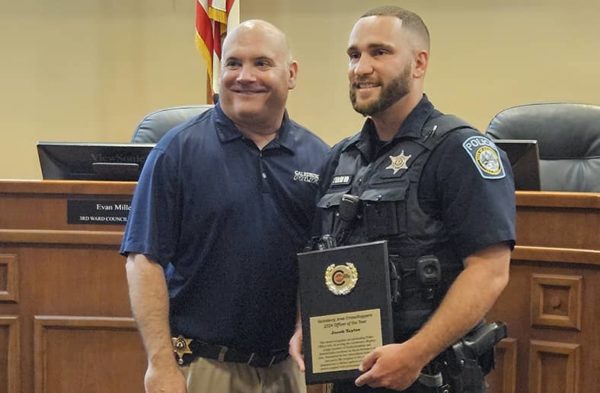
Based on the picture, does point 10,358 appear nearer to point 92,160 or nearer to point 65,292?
point 65,292

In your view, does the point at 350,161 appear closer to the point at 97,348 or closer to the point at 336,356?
the point at 336,356

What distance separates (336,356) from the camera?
1686mm

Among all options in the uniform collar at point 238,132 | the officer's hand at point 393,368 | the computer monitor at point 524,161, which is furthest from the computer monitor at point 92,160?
the officer's hand at point 393,368

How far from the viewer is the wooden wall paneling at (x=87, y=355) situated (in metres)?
2.67

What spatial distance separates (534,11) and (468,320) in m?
3.51

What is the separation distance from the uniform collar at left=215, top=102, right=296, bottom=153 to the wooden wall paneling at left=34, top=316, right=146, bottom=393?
0.90 meters

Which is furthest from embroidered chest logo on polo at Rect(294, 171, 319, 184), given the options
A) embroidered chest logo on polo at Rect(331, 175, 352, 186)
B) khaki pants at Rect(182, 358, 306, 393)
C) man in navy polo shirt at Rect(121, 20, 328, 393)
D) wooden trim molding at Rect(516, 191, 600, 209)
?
wooden trim molding at Rect(516, 191, 600, 209)

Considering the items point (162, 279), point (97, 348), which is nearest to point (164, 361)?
point (162, 279)

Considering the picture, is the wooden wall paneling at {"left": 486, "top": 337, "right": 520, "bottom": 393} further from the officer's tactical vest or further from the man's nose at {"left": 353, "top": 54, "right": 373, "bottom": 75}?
the man's nose at {"left": 353, "top": 54, "right": 373, "bottom": 75}

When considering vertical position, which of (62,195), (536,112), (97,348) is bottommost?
(97,348)

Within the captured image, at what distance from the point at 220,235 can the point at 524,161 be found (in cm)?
112

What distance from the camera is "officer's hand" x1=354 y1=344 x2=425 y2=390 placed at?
5.24 ft

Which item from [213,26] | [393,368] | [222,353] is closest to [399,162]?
[393,368]

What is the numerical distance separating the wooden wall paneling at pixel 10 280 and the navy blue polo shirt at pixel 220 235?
904 millimetres
